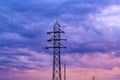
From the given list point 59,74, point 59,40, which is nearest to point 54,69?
point 59,74

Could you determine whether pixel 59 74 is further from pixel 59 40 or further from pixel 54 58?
pixel 59 40

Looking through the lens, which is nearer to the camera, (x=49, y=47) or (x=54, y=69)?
(x=54, y=69)

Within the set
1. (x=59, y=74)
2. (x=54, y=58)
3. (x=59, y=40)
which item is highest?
(x=59, y=40)

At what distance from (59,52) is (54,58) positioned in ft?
7.29

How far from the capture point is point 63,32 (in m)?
70.0

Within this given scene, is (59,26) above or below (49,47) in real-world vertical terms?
above

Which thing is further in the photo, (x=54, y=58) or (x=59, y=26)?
(x=59, y=26)

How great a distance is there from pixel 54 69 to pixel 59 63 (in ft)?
6.94

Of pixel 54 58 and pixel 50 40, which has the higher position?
pixel 50 40

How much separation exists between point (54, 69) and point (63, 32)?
10.5 m

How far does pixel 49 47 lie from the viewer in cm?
7269

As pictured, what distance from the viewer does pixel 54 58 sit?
67250 mm

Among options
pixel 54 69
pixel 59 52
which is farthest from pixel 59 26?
pixel 54 69

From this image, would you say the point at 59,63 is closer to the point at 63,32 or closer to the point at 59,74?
the point at 59,74
